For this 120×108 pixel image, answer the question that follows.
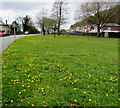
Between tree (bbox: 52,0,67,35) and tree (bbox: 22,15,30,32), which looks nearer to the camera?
tree (bbox: 52,0,67,35)

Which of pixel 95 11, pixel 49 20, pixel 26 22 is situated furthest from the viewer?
pixel 26 22

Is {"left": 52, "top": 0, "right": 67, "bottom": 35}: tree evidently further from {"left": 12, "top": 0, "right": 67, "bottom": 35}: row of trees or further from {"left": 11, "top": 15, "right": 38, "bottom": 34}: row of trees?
{"left": 11, "top": 15, "right": 38, "bottom": 34}: row of trees

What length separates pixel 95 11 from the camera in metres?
43.1

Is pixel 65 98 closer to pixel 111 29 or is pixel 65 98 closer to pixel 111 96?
pixel 111 96

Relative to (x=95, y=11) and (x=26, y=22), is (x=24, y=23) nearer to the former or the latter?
(x=26, y=22)

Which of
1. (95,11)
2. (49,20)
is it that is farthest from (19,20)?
(95,11)

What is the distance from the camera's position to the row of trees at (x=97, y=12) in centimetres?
4169

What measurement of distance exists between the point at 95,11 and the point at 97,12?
0.77 m

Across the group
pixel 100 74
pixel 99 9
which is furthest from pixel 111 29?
pixel 100 74

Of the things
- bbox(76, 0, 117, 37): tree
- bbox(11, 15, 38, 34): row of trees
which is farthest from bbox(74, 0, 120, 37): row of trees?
bbox(11, 15, 38, 34): row of trees

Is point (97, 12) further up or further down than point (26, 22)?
further down

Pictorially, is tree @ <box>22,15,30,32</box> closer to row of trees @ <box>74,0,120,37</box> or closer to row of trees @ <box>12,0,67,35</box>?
row of trees @ <box>12,0,67,35</box>

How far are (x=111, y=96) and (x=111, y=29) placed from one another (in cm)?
7413

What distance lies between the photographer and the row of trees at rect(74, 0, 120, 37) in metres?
41.7
